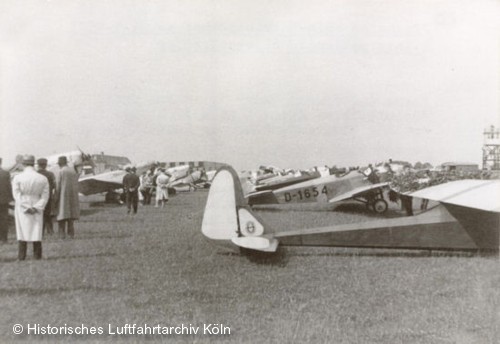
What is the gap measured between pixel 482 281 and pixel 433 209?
1544 mm

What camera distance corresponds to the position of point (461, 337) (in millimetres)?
4145

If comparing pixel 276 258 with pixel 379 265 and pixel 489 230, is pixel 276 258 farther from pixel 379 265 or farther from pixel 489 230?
pixel 489 230

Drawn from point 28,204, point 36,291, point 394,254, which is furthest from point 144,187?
point 36,291

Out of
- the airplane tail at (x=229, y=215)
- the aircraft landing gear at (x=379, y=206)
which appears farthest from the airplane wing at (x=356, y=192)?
the airplane tail at (x=229, y=215)

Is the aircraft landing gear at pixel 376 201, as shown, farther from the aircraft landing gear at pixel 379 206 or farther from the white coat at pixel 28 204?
the white coat at pixel 28 204

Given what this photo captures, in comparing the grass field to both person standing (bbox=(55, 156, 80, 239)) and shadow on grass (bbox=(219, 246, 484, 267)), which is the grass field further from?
person standing (bbox=(55, 156, 80, 239))

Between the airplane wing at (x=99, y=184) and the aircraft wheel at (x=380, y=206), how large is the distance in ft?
35.5

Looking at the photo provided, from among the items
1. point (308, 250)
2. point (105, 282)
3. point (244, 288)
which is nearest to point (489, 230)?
point (308, 250)

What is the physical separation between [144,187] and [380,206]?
1025 centimetres

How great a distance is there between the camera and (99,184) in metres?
20.5

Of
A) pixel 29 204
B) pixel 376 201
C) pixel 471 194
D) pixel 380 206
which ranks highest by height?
pixel 471 194

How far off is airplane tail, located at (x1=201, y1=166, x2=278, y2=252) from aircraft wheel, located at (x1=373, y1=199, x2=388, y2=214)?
9.57m

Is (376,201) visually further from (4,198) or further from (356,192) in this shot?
(4,198)

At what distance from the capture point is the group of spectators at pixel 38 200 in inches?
279
